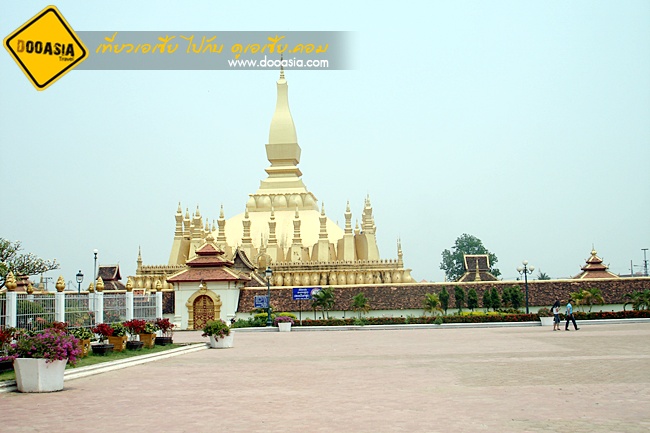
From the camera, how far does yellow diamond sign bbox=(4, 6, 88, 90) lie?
30.9 ft

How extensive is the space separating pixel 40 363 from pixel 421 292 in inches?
1166

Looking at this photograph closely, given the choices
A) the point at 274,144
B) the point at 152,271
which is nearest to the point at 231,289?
the point at 152,271

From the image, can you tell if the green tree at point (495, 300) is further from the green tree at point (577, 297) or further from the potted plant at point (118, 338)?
the potted plant at point (118, 338)

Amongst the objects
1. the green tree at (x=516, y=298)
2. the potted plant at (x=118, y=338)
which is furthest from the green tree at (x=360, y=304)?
the potted plant at (x=118, y=338)

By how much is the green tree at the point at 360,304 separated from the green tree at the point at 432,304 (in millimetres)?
2970

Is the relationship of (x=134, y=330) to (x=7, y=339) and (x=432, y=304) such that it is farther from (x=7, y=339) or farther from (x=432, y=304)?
(x=432, y=304)

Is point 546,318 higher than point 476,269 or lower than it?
lower

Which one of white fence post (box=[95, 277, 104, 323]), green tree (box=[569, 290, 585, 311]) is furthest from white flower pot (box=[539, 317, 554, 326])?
white fence post (box=[95, 277, 104, 323])

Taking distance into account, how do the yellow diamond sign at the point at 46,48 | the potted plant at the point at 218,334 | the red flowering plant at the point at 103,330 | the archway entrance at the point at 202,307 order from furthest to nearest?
the archway entrance at the point at 202,307 < the potted plant at the point at 218,334 < the red flowering plant at the point at 103,330 < the yellow diamond sign at the point at 46,48

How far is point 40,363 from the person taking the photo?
13.9 m

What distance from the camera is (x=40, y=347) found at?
46.0ft

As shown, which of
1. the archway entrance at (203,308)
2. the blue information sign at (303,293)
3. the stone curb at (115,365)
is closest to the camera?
the stone curb at (115,365)

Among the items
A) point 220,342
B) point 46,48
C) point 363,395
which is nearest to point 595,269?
point 220,342

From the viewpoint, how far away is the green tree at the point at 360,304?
40.2 metres
